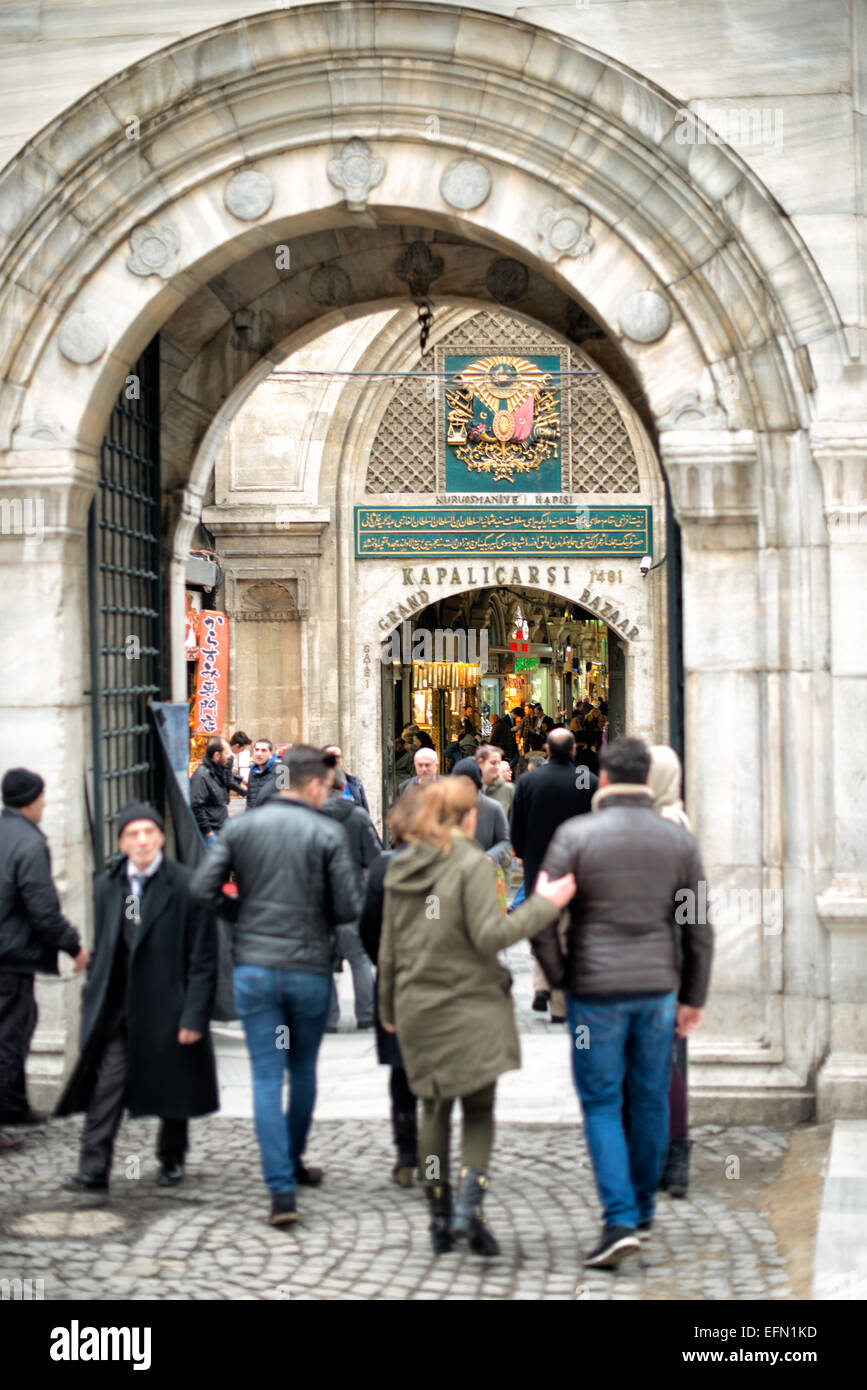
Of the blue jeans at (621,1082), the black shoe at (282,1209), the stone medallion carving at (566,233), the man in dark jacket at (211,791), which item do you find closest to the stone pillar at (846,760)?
the stone medallion carving at (566,233)

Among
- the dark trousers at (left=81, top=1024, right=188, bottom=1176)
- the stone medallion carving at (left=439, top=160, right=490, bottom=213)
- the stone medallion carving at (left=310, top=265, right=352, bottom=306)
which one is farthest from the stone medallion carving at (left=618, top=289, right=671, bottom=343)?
the dark trousers at (left=81, top=1024, right=188, bottom=1176)

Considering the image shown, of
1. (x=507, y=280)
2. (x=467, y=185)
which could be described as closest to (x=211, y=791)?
(x=507, y=280)

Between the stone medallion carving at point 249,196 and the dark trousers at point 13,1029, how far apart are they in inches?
132

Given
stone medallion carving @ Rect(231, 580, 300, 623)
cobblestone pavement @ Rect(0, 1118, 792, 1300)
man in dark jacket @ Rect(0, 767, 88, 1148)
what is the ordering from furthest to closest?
1. stone medallion carving @ Rect(231, 580, 300, 623)
2. man in dark jacket @ Rect(0, 767, 88, 1148)
3. cobblestone pavement @ Rect(0, 1118, 792, 1300)

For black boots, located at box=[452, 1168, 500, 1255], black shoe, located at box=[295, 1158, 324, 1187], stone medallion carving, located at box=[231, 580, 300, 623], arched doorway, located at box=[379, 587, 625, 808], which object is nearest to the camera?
black boots, located at box=[452, 1168, 500, 1255]

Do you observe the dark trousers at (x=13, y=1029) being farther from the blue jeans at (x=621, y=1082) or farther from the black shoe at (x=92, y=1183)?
the blue jeans at (x=621, y=1082)

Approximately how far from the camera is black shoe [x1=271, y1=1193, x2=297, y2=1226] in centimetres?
525

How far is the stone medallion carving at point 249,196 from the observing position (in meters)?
6.90

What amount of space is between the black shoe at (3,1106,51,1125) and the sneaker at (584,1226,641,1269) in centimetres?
276

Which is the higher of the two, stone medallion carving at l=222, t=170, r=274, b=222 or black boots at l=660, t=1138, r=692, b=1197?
stone medallion carving at l=222, t=170, r=274, b=222

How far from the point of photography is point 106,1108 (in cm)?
563

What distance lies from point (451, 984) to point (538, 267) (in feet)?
11.6

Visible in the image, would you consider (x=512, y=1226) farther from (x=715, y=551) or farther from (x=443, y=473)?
(x=443, y=473)

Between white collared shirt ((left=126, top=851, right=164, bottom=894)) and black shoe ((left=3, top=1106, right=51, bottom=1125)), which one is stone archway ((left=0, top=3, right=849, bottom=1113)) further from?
white collared shirt ((left=126, top=851, right=164, bottom=894))
